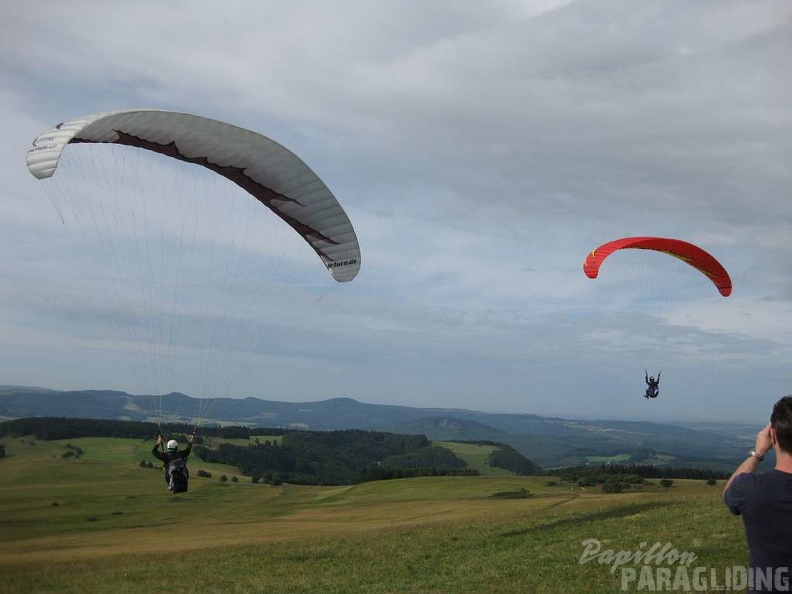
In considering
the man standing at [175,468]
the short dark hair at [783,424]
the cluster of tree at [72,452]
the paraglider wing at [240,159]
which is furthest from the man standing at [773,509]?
the cluster of tree at [72,452]

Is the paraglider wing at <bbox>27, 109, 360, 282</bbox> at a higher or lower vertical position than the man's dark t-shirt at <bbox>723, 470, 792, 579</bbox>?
higher

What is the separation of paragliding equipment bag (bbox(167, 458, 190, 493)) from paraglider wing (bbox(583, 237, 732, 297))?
1562cm

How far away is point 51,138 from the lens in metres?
15.5

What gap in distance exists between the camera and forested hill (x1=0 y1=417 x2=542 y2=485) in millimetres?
115938

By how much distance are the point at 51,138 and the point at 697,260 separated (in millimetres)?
24442

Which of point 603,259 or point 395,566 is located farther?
point 603,259

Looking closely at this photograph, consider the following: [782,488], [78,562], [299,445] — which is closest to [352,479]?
[299,445]

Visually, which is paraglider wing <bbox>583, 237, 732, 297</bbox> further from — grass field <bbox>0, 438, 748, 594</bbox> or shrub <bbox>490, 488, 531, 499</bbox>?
shrub <bbox>490, 488, 531, 499</bbox>

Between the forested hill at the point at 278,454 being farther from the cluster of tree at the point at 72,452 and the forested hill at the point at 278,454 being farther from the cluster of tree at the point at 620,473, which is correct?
the cluster of tree at the point at 620,473

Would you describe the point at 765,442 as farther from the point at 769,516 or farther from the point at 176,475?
the point at 176,475

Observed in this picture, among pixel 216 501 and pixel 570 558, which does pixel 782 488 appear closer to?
pixel 570 558

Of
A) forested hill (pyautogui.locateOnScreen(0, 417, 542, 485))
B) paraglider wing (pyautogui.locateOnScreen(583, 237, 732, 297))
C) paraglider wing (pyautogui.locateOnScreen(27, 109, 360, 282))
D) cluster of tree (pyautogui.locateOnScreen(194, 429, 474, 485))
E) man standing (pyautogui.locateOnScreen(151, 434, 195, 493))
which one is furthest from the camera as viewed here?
forested hill (pyautogui.locateOnScreen(0, 417, 542, 485))

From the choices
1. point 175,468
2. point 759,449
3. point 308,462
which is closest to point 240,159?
point 175,468

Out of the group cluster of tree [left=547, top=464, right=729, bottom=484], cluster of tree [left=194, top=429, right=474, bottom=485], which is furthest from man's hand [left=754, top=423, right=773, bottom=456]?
cluster of tree [left=194, top=429, right=474, bottom=485]
